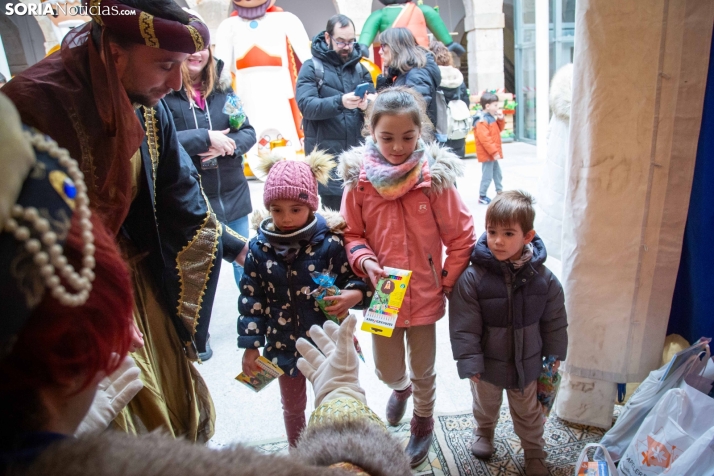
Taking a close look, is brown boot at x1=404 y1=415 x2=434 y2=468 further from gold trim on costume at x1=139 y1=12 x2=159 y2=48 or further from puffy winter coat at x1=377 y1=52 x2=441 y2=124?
puffy winter coat at x1=377 y1=52 x2=441 y2=124

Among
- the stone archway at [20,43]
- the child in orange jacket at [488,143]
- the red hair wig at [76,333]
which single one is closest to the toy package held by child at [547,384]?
the red hair wig at [76,333]

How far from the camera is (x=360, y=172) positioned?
206 centimetres

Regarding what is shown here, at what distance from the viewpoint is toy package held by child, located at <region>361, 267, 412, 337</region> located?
1824 millimetres

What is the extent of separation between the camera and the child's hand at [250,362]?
1.91m

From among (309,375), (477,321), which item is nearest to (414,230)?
(477,321)

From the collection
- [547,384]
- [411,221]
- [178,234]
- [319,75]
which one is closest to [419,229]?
[411,221]

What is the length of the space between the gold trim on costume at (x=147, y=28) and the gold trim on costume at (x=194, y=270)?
59 centimetres

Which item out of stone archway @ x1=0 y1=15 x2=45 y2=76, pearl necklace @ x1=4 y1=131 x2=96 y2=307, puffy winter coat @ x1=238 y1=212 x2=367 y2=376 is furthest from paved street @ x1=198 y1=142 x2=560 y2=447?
stone archway @ x1=0 y1=15 x2=45 y2=76

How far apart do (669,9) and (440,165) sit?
38.1 inches

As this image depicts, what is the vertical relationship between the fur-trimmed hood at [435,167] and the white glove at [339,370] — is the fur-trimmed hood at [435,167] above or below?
above

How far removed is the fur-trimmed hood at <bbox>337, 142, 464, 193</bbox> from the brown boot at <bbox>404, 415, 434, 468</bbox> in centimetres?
100

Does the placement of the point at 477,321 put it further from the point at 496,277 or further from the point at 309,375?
the point at 309,375

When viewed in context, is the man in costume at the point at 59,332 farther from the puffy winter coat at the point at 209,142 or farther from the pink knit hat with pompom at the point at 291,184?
the puffy winter coat at the point at 209,142

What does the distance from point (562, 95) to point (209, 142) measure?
6.97 feet
